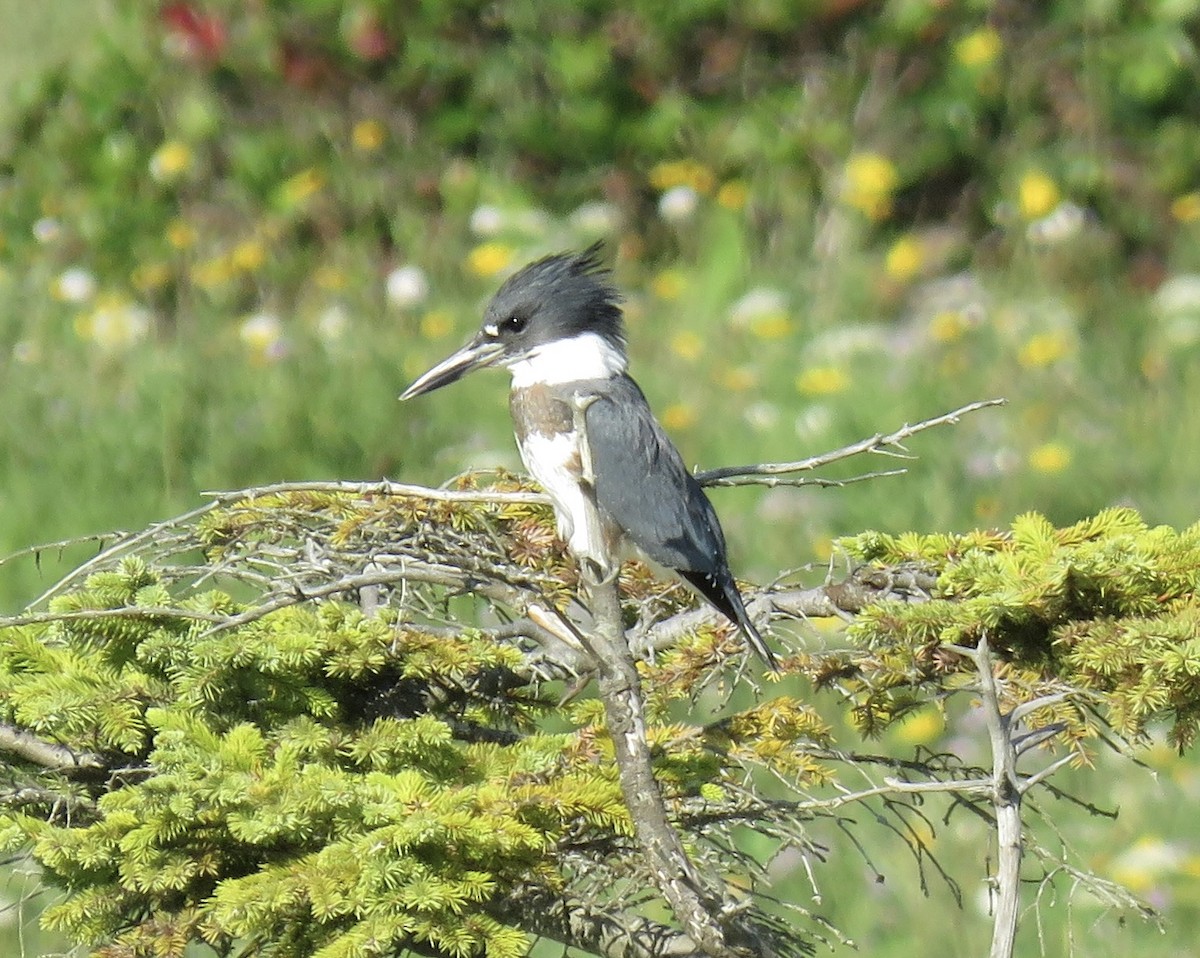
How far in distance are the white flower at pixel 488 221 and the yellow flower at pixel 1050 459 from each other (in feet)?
6.12

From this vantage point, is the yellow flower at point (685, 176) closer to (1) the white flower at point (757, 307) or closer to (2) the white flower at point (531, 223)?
(2) the white flower at point (531, 223)

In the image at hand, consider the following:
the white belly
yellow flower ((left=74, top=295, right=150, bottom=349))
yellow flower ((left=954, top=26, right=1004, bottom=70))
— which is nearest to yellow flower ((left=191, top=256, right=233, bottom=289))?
yellow flower ((left=74, top=295, right=150, bottom=349))

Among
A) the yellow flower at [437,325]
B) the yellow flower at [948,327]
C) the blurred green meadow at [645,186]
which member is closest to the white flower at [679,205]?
the blurred green meadow at [645,186]

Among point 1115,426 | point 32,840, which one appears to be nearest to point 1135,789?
point 1115,426

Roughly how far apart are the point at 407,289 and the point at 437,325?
24 centimetres

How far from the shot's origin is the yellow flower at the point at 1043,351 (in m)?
4.59

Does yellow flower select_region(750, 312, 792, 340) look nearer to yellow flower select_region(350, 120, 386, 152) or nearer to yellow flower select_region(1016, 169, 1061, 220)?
yellow flower select_region(1016, 169, 1061, 220)

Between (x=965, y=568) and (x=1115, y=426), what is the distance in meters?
2.67

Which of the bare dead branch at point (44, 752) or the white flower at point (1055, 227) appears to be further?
the white flower at point (1055, 227)

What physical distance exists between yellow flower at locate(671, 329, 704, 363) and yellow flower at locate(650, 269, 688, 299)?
1.31ft

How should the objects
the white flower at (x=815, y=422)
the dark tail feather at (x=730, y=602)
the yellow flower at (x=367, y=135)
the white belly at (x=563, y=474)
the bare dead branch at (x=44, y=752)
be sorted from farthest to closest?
the yellow flower at (x=367, y=135)
the white flower at (x=815, y=422)
the white belly at (x=563, y=474)
the dark tail feather at (x=730, y=602)
the bare dead branch at (x=44, y=752)


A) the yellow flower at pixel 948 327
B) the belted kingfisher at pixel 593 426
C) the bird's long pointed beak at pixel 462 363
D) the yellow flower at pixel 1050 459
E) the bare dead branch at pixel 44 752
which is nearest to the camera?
the bare dead branch at pixel 44 752

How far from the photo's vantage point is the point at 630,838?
1772 mm

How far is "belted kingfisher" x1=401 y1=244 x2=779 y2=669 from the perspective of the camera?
246 centimetres
